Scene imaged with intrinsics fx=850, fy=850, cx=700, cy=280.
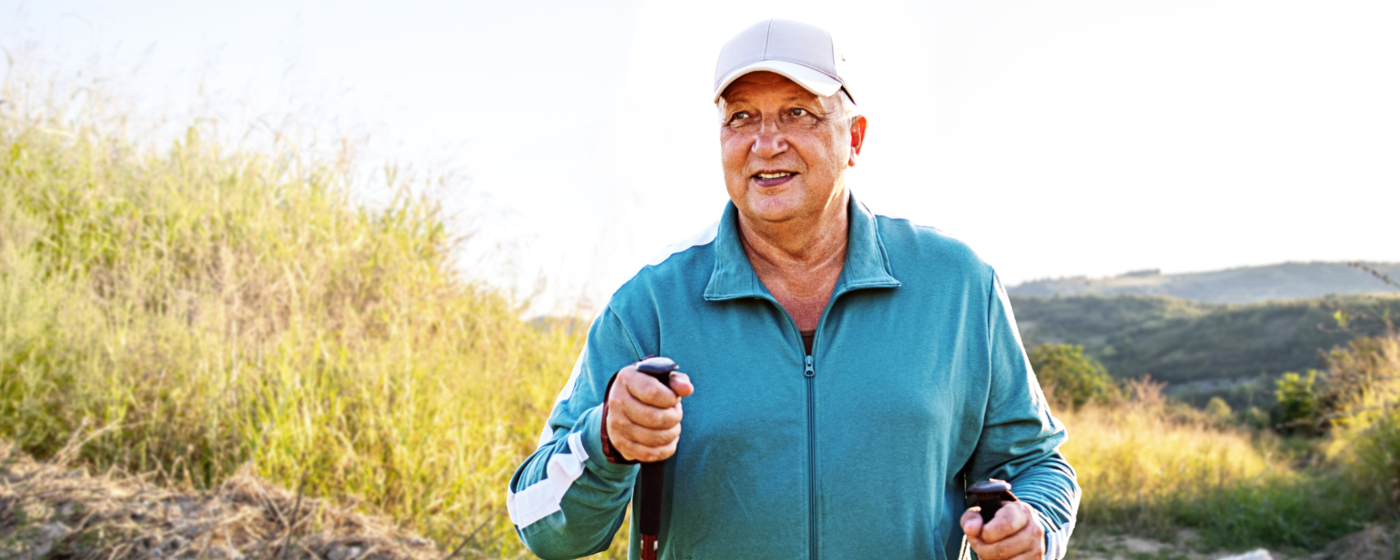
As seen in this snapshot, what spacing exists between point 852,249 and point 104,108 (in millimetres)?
7968

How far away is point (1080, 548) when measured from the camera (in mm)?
7273

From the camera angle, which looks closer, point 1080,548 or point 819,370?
point 819,370

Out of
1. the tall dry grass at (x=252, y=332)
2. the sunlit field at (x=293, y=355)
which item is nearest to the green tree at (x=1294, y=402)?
the sunlit field at (x=293, y=355)

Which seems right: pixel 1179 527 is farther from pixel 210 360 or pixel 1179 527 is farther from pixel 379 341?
pixel 210 360

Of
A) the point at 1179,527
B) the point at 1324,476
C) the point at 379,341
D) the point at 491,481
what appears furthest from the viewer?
the point at 1324,476

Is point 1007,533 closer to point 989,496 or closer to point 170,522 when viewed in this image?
point 989,496

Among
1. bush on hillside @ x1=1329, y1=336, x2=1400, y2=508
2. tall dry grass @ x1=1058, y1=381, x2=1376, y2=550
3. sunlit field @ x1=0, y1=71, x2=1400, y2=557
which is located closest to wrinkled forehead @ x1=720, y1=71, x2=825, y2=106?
sunlit field @ x1=0, y1=71, x2=1400, y2=557

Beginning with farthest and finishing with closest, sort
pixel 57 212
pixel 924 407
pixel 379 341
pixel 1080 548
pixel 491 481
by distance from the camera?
pixel 1080 548
pixel 57 212
pixel 379 341
pixel 491 481
pixel 924 407

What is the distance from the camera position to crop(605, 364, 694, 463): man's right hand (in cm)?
148

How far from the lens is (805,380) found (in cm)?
182

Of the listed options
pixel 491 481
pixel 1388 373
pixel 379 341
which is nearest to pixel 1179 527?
pixel 1388 373

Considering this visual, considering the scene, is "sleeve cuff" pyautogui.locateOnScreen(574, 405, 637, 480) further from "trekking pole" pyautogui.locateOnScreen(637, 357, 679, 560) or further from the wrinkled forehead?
the wrinkled forehead

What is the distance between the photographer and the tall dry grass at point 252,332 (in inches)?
182

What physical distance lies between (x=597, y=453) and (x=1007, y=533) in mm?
794
